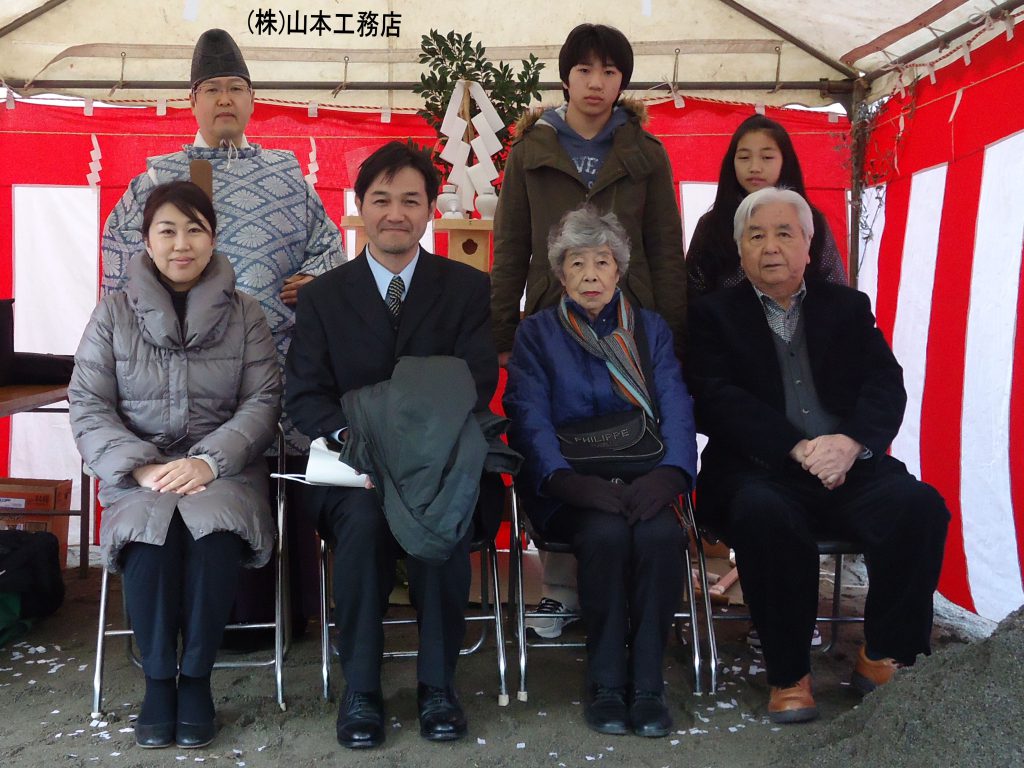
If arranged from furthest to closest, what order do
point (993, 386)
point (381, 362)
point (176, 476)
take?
1. point (993, 386)
2. point (381, 362)
3. point (176, 476)

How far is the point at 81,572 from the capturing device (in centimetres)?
392

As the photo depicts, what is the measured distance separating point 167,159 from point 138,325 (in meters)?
0.70

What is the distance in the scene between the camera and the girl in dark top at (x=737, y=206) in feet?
10.2

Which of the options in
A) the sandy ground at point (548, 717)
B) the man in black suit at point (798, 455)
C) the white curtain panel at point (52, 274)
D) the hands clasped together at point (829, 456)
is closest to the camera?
the sandy ground at point (548, 717)

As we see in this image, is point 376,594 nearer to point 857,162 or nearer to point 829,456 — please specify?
point 829,456

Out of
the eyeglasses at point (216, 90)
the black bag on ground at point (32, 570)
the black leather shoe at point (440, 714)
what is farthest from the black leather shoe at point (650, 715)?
the eyeglasses at point (216, 90)

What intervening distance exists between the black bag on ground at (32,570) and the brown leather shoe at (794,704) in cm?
235

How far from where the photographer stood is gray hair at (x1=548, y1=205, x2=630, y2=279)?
2.75 m

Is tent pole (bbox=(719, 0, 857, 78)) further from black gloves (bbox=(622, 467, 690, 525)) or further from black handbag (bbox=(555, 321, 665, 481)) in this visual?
black gloves (bbox=(622, 467, 690, 525))

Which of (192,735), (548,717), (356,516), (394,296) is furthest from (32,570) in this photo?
(548,717)

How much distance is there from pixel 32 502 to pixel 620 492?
2652mm

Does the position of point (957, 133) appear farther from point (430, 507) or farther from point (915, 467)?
point (430, 507)

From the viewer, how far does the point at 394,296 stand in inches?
105

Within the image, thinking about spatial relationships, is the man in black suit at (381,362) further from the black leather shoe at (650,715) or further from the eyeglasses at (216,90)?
the eyeglasses at (216,90)
